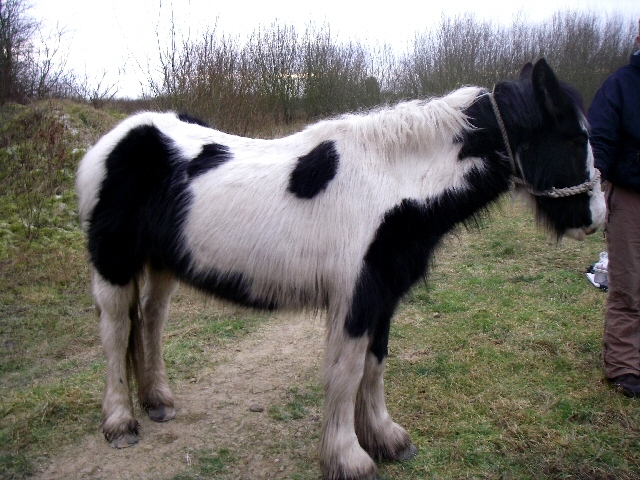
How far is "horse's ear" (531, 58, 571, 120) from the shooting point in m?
2.64

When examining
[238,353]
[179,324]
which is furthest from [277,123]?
[238,353]

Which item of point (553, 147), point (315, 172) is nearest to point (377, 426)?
point (315, 172)

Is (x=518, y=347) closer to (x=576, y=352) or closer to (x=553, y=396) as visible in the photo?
(x=576, y=352)

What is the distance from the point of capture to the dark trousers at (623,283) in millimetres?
3609

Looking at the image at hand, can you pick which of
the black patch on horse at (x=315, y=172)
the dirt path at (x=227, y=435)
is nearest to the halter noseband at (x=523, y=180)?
the black patch on horse at (x=315, y=172)

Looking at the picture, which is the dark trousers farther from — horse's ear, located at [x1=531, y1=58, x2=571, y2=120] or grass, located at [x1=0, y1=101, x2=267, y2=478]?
grass, located at [x1=0, y1=101, x2=267, y2=478]

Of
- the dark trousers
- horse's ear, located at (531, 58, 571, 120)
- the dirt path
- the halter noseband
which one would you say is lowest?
the dirt path

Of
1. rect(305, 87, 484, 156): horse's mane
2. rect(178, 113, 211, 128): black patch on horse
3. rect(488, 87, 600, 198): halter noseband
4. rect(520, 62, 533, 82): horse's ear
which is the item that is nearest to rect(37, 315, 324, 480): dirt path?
rect(305, 87, 484, 156): horse's mane

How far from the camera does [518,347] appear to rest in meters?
4.48

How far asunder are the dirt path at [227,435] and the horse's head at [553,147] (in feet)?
5.13

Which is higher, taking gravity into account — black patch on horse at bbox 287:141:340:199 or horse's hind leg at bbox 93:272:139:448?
black patch on horse at bbox 287:141:340:199

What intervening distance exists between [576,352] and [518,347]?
0.47 m

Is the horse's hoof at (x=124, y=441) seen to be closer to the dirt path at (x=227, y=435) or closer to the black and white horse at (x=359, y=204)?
the dirt path at (x=227, y=435)

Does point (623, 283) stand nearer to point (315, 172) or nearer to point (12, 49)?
point (315, 172)
